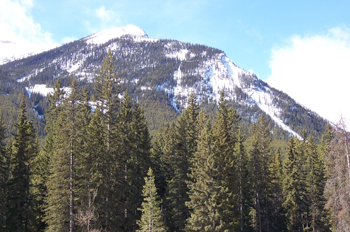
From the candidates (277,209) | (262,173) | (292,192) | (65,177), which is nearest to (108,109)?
(65,177)

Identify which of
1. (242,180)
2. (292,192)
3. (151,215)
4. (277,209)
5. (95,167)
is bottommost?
(277,209)

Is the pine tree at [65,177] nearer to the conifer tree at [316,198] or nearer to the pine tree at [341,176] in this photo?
the pine tree at [341,176]

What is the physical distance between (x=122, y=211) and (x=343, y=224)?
20872 mm

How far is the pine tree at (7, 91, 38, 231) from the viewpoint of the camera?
97.2ft

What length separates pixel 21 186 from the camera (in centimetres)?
3039

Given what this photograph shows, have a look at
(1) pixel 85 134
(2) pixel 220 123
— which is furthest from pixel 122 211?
(2) pixel 220 123

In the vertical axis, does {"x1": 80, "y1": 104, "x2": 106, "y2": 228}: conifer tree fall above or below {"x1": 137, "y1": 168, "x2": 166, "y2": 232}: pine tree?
above

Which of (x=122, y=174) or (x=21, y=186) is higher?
(x=122, y=174)

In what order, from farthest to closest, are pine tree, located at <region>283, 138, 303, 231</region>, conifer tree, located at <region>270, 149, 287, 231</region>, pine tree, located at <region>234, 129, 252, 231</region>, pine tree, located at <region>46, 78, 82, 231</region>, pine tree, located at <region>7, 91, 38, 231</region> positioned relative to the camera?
1. conifer tree, located at <region>270, 149, 287, 231</region>
2. pine tree, located at <region>283, 138, 303, 231</region>
3. pine tree, located at <region>234, 129, 252, 231</region>
4. pine tree, located at <region>7, 91, 38, 231</region>
5. pine tree, located at <region>46, 78, 82, 231</region>

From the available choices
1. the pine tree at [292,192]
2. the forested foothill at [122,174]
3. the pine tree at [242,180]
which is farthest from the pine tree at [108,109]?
the pine tree at [292,192]

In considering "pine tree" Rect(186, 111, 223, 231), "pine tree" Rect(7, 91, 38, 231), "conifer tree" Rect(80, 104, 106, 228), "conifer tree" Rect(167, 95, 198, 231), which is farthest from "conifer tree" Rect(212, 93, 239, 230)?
"pine tree" Rect(7, 91, 38, 231)

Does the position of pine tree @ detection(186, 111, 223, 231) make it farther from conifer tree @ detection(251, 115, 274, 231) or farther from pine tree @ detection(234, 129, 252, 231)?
conifer tree @ detection(251, 115, 274, 231)

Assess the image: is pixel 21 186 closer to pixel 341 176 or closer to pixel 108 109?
pixel 108 109

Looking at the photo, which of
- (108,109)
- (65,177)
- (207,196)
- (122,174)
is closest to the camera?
(65,177)
